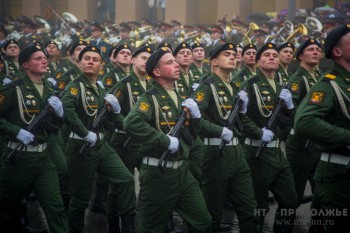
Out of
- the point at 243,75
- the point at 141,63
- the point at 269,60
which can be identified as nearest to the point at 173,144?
the point at 269,60

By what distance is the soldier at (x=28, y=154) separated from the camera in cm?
628

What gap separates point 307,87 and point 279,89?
2.28 feet

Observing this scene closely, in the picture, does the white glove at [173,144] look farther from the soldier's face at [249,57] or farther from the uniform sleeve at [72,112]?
the soldier's face at [249,57]

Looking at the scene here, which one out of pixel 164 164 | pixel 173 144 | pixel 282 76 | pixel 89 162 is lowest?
pixel 89 162

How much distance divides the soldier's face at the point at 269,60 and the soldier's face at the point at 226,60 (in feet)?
1.57

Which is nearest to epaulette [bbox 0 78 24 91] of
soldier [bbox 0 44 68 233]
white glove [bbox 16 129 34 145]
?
soldier [bbox 0 44 68 233]

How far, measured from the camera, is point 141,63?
880 centimetres

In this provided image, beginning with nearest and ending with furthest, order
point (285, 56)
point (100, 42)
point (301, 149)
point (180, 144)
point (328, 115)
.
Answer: point (328, 115)
point (180, 144)
point (301, 149)
point (285, 56)
point (100, 42)

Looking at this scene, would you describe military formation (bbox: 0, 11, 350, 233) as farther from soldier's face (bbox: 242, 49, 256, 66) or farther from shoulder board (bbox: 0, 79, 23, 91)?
soldier's face (bbox: 242, 49, 256, 66)

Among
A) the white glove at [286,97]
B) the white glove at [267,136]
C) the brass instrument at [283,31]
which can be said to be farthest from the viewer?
the brass instrument at [283,31]

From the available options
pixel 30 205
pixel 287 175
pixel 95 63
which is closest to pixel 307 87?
pixel 287 175

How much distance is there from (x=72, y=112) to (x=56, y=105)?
0.46m

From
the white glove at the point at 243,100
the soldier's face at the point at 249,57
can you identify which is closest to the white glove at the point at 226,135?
the white glove at the point at 243,100

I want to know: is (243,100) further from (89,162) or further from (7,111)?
(7,111)
